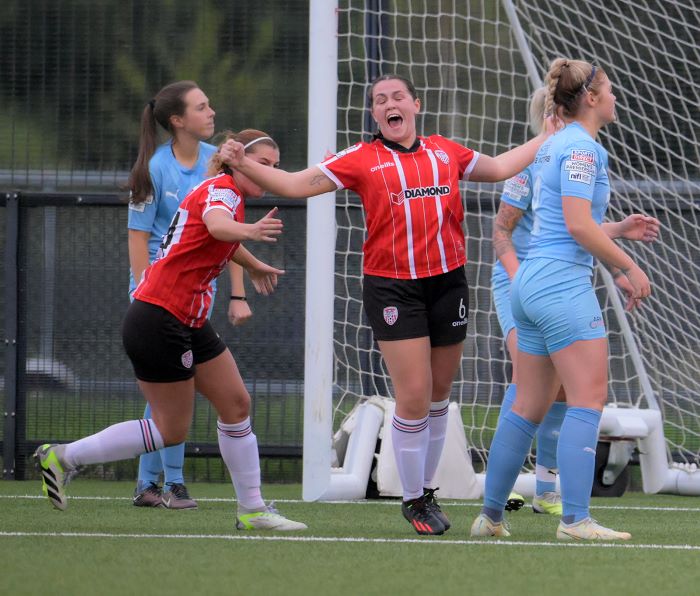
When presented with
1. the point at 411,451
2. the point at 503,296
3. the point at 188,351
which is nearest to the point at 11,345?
the point at 503,296

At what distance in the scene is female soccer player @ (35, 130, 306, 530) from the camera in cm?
499

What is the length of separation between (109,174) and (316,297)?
2.48 m

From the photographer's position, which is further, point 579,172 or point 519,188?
point 519,188

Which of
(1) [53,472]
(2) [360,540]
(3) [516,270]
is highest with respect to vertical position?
(3) [516,270]

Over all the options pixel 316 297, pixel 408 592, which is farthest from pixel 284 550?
pixel 316 297

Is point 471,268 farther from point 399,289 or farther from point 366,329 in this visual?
point 399,289

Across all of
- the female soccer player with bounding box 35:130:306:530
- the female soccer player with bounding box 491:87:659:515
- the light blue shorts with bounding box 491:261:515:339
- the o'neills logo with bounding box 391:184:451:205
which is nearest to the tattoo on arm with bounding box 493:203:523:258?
the female soccer player with bounding box 491:87:659:515

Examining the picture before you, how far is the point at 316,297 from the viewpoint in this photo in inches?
259

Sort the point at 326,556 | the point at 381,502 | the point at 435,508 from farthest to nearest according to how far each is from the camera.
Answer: the point at 381,502 < the point at 435,508 < the point at 326,556

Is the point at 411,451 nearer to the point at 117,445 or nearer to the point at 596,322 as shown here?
the point at 596,322

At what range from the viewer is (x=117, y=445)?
516cm

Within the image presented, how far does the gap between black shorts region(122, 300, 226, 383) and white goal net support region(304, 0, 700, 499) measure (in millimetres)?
2587

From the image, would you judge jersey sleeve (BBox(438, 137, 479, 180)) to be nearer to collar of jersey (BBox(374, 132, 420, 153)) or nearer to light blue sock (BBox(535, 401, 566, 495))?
collar of jersey (BBox(374, 132, 420, 153))

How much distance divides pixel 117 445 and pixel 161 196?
145cm
